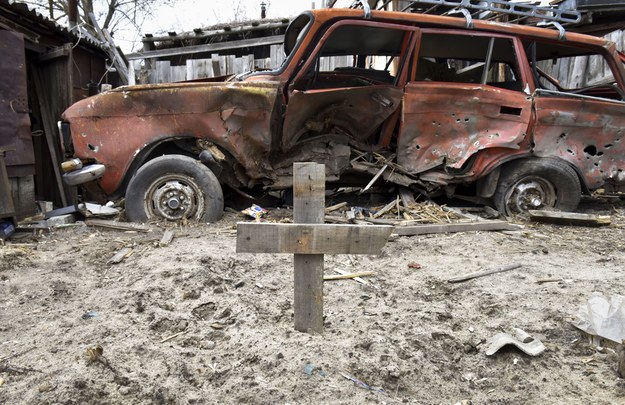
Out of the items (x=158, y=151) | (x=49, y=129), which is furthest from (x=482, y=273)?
(x=49, y=129)

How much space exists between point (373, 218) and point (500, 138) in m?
1.65

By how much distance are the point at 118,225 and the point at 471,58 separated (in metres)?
4.82

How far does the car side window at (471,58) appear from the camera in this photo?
529 centimetres

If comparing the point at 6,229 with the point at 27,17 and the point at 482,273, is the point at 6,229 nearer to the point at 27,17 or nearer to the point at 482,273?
the point at 27,17

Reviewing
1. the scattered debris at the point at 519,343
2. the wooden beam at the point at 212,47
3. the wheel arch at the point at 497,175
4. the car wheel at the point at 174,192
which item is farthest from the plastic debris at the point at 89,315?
the wooden beam at the point at 212,47

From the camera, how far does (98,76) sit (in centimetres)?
870

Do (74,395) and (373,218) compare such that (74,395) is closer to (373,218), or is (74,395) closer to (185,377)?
(185,377)

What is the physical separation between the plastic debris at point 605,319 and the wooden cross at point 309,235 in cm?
123

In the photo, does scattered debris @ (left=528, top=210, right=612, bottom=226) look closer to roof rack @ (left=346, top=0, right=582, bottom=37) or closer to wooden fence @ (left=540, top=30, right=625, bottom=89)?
roof rack @ (left=346, top=0, right=582, bottom=37)

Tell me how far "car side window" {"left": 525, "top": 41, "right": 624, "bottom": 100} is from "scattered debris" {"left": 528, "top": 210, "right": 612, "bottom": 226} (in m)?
1.46

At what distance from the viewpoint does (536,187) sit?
211 inches

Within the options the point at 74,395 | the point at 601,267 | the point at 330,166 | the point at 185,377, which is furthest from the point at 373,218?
the point at 74,395

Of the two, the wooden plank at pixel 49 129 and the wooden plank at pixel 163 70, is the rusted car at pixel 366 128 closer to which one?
the wooden plank at pixel 49 129

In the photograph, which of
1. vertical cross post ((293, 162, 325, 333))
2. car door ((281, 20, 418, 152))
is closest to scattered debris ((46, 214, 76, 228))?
car door ((281, 20, 418, 152))
